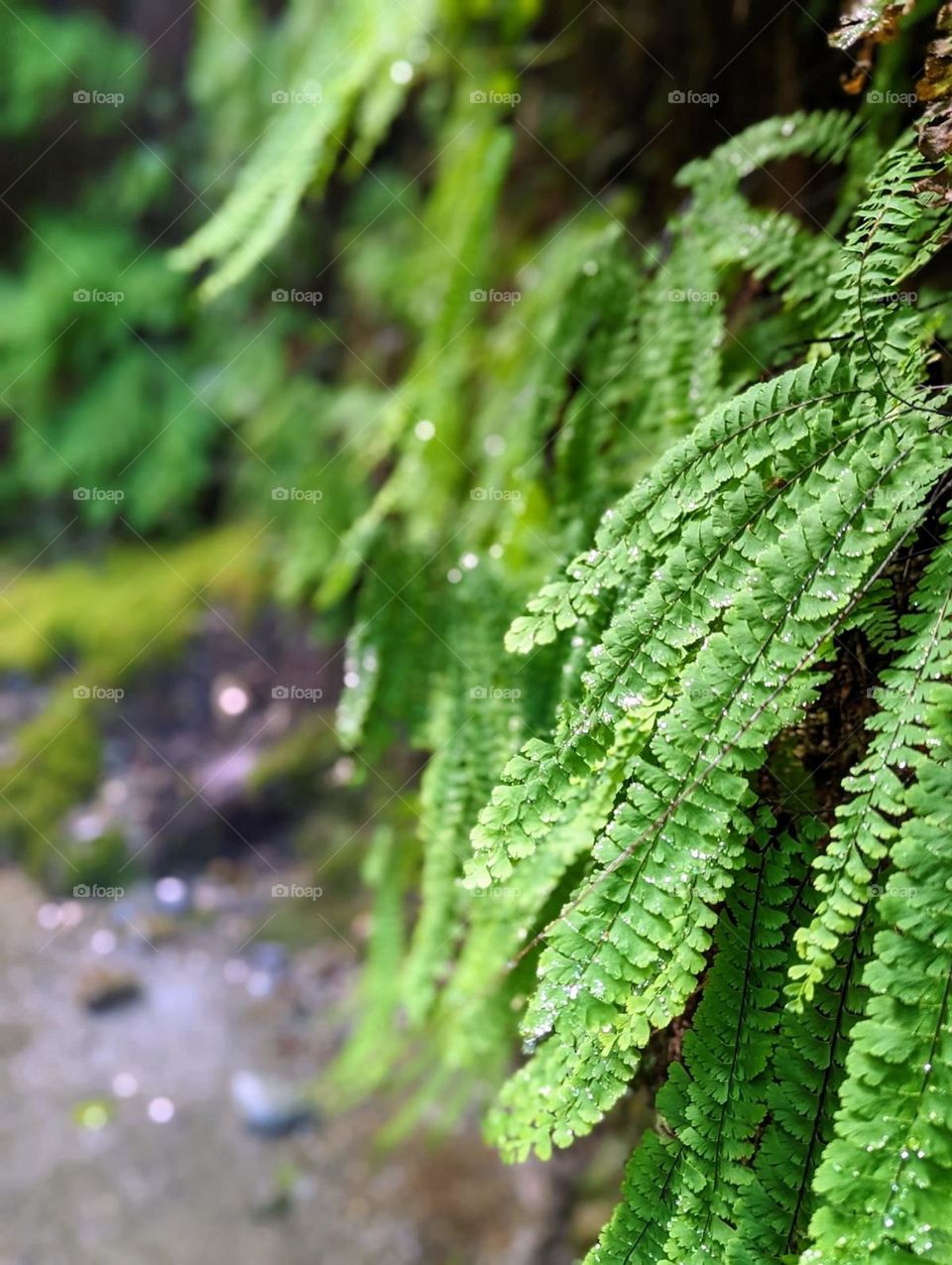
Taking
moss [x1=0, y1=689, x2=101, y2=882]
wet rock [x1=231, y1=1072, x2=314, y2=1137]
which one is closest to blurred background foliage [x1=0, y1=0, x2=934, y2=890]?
moss [x1=0, y1=689, x2=101, y2=882]

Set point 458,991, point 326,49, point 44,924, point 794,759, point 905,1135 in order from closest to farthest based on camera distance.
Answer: point 905,1135, point 794,759, point 458,991, point 326,49, point 44,924

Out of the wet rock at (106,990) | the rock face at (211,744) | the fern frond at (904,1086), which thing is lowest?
the wet rock at (106,990)

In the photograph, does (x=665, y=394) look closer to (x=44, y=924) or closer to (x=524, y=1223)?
(x=524, y=1223)

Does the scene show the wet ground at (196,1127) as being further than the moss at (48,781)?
No

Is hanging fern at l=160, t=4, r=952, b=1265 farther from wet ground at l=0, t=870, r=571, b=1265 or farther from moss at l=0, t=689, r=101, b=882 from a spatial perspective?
moss at l=0, t=689, r=101, b=882

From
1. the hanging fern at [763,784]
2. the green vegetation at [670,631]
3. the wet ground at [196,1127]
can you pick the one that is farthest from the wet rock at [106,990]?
the hanging fern at [763,784]

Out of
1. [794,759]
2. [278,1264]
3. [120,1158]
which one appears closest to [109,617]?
[120,1158]

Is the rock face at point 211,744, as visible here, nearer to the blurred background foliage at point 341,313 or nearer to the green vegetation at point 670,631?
the blurred background foliage at point 341,313

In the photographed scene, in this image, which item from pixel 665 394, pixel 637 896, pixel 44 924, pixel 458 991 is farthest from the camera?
pixel 44 924
